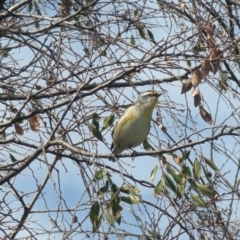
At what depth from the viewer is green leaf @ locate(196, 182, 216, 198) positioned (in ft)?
14.9

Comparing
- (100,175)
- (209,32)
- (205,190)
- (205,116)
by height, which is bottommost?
(205,190)

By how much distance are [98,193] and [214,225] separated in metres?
0.74

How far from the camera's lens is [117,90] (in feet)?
17.4

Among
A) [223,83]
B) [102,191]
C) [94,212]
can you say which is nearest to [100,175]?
[102,191]

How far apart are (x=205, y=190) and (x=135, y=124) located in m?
2.27

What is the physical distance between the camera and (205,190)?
179 inches

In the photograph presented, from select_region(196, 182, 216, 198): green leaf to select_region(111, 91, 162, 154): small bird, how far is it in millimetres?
1933

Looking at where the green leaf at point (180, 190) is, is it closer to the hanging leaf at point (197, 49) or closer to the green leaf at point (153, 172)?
the green leaf at point (153, 172)

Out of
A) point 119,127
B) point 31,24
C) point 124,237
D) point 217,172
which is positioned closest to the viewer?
point 124,237

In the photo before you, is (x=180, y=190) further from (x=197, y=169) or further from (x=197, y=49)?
(x=197, y=49)

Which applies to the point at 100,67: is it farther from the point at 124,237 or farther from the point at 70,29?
the point at 124,237

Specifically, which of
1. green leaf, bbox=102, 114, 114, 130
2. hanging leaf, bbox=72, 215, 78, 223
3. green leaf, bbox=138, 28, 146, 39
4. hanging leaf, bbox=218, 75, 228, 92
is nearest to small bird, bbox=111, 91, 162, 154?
green leaf, bbox=138, 28, 146, 39

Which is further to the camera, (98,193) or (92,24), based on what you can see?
(92,24)

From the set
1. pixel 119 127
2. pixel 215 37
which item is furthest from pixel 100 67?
pixel 119 127
